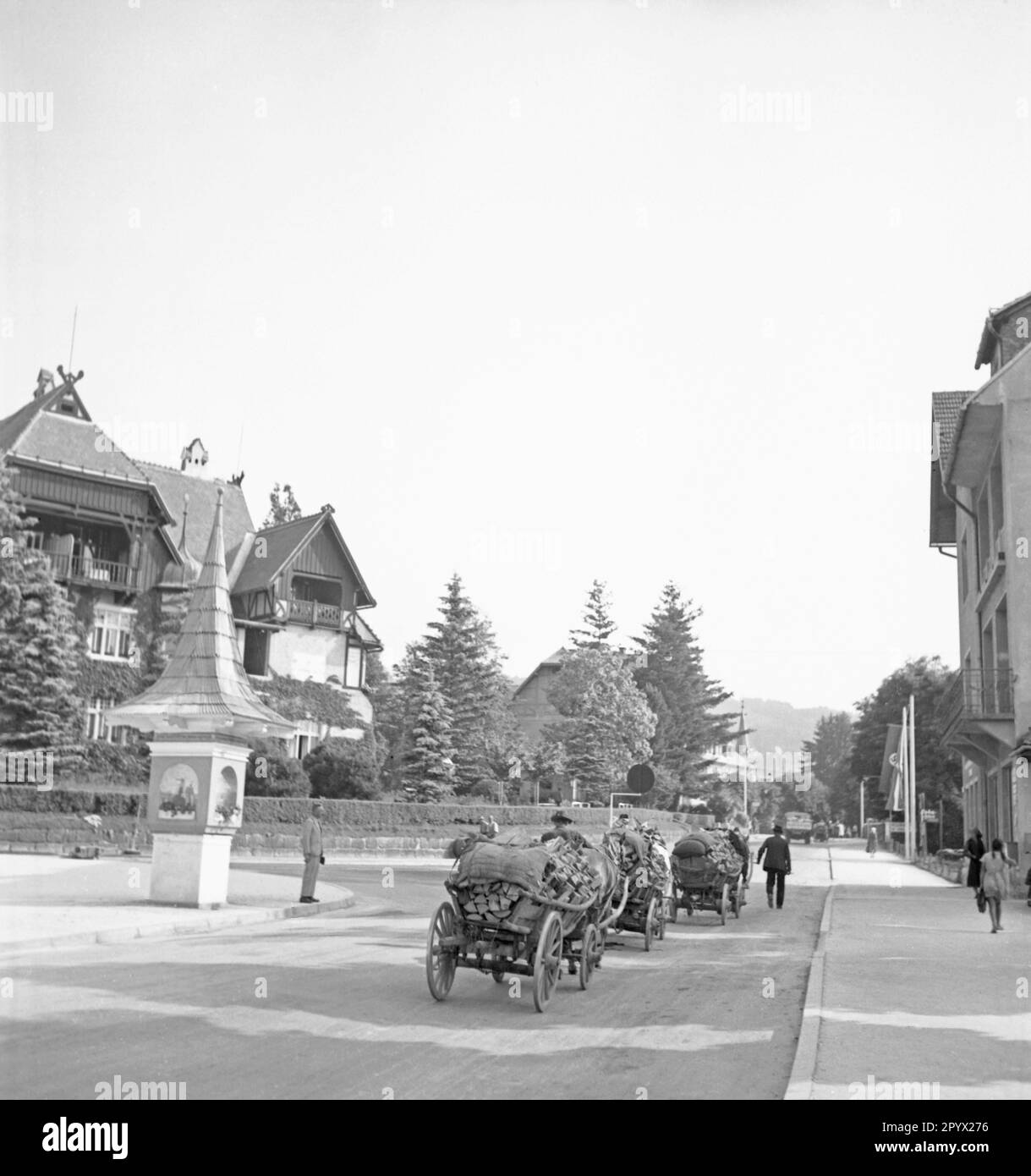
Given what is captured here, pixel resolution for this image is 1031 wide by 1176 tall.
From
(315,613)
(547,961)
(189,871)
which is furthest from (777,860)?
(315,613)

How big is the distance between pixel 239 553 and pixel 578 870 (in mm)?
47335

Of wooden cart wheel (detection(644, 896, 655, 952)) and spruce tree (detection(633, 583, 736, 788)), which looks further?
spruce tree (detection(633, 583, 736, 788))

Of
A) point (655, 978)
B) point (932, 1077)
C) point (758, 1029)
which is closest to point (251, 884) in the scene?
point (655, 978)

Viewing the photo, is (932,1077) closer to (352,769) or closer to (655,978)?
(655,978)

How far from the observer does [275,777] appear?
141 feet

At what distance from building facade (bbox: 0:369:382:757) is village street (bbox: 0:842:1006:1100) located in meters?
32.5

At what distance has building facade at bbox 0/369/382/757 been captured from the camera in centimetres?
4806

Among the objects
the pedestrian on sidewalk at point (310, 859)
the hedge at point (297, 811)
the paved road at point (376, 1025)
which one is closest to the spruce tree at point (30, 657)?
the hedge at point (297, 811)

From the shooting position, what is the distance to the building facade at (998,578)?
28453 millimetres

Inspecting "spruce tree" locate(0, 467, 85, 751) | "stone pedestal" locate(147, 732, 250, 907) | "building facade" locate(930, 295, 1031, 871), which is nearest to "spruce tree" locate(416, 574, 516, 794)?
"spruce tree" locate(0, 467, 85, 751)

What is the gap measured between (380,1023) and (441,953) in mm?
1382

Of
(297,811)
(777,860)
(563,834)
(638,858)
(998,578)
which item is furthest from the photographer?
(297,811)

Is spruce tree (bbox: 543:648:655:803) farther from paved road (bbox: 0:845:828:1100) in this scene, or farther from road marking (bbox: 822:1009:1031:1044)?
road marking (bbox: 822:1009:1031:1044)

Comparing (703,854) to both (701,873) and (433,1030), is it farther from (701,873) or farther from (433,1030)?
(433,1030)
